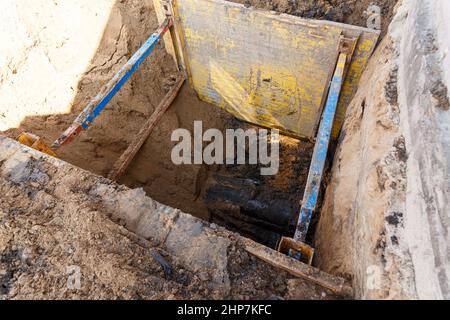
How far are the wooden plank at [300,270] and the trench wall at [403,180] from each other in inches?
2.7

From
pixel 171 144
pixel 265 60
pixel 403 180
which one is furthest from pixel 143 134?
pixel 403 180

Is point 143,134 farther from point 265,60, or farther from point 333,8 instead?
point 333,8

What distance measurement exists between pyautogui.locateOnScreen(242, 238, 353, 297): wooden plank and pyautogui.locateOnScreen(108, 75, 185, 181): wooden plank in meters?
1.62

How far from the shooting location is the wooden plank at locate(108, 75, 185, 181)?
9.37 ft

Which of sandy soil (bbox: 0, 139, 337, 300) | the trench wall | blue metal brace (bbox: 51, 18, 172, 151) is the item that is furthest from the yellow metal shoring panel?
sandy soil (bbox: 0, 139, 337, 300)

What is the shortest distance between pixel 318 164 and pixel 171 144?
1.73 meters

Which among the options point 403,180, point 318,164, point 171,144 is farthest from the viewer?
point 171,144

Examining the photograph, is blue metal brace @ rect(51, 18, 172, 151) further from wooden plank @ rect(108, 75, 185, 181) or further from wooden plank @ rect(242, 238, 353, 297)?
wooden plank @ rect(242, 238, 353, 297)

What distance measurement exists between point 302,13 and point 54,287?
2.69m

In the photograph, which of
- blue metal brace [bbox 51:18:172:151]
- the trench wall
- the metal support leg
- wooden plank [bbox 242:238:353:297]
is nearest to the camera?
the trench wall

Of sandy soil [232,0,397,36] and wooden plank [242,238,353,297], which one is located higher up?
sandy soil [232,0,397,36]

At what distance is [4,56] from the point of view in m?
3.19

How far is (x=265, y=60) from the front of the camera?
9.54ft
